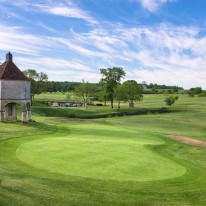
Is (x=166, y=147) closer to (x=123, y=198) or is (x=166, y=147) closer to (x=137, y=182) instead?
(x=137, y=182)

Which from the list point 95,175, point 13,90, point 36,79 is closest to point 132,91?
point 36,79

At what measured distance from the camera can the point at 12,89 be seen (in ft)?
172

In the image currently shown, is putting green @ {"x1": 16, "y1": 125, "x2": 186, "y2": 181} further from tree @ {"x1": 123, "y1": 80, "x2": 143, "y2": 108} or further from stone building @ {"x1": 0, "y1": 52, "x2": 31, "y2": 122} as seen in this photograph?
tree @ {"x1": 123, "y1": 80, "x2": 143, "y2": 108}

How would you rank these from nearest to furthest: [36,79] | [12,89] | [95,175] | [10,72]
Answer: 1. [95,175]
2. [12,89]
3. [10,72]
4. [36,79]

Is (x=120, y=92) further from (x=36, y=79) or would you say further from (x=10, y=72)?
(x=10, y=72)

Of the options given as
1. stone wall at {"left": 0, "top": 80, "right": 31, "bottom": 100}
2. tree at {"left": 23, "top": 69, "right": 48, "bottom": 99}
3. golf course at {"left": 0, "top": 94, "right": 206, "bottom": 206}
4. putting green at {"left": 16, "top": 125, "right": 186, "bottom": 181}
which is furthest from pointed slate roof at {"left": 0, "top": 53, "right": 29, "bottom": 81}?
tree at {"left": 23, "top": 69, "right": 48, "bottom": 99}

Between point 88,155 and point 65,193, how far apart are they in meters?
9.49

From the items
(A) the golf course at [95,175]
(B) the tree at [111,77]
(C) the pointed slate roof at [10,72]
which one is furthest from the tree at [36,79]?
(A) the golf course at [95,175]

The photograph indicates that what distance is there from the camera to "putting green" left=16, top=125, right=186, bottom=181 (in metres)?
21.3

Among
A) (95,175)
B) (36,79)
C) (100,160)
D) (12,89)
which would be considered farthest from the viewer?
(36,79)

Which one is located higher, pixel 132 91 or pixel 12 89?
pixel 132 91

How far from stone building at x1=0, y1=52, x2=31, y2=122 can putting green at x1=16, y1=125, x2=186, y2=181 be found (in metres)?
22.1

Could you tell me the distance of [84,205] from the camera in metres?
15.5

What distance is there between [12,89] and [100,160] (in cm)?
3191
